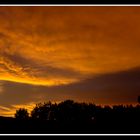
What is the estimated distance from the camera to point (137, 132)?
4898 mm

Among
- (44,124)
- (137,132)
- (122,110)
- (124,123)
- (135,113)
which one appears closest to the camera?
(137,132)

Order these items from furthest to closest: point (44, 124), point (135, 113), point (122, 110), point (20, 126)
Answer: point (122, 110)
point (135, 113)
point (44, 124)
point (20, 126)

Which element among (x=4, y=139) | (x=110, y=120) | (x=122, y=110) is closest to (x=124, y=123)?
(x=110, y=120)

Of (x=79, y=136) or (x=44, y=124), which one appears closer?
(x=79, y=136)

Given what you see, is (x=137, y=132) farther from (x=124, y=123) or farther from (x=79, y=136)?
(x=124, y=123)

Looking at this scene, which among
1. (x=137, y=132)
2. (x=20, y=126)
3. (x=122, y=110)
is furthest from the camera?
(x=122, y=110)

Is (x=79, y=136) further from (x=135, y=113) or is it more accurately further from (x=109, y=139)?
(x=135, y=113)

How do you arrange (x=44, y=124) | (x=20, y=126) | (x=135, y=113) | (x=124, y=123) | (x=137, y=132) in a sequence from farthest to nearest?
(x=135, y=113) → (x=124, y=123) → (x=44, y=124) → (x=20, y=126) → (x=137, y=132)
